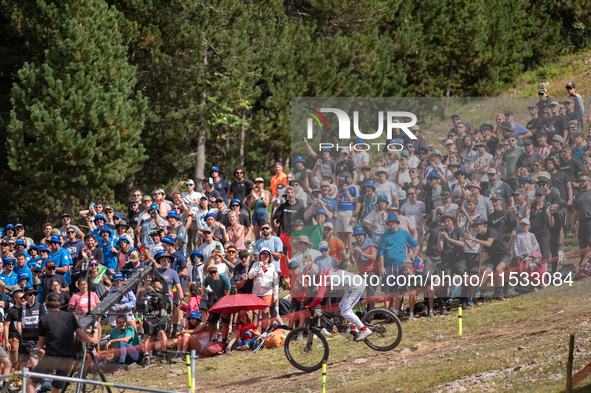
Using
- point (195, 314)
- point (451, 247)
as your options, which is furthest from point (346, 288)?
point (195, 314)

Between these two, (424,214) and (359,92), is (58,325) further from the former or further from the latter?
(359,92)

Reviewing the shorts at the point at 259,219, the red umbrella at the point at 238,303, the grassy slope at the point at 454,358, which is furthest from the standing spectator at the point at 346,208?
the shorts at the point at 259,219

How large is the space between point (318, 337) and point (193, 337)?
3.57 metres

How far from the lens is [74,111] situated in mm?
23062

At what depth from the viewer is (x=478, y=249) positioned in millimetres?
13297

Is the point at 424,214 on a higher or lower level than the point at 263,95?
lower

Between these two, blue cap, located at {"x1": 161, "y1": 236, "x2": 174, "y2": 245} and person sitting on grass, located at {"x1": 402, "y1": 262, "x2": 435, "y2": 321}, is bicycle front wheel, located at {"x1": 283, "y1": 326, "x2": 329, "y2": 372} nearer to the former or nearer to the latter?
person sitting on grass, located at {"x1": 402, "y1": 262, "x2": 435, "y2": 321}

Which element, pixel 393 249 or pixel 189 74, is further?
pixel 189 74

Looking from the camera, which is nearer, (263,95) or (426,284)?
(426,284)

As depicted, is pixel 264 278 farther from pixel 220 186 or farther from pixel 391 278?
pixel 220 186

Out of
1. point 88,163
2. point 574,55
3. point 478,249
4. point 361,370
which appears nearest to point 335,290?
point 361,370

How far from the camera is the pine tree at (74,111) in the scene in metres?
22.8

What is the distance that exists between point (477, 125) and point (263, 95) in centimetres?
1668

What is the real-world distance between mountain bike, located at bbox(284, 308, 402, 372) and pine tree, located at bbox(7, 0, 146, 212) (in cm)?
1306
